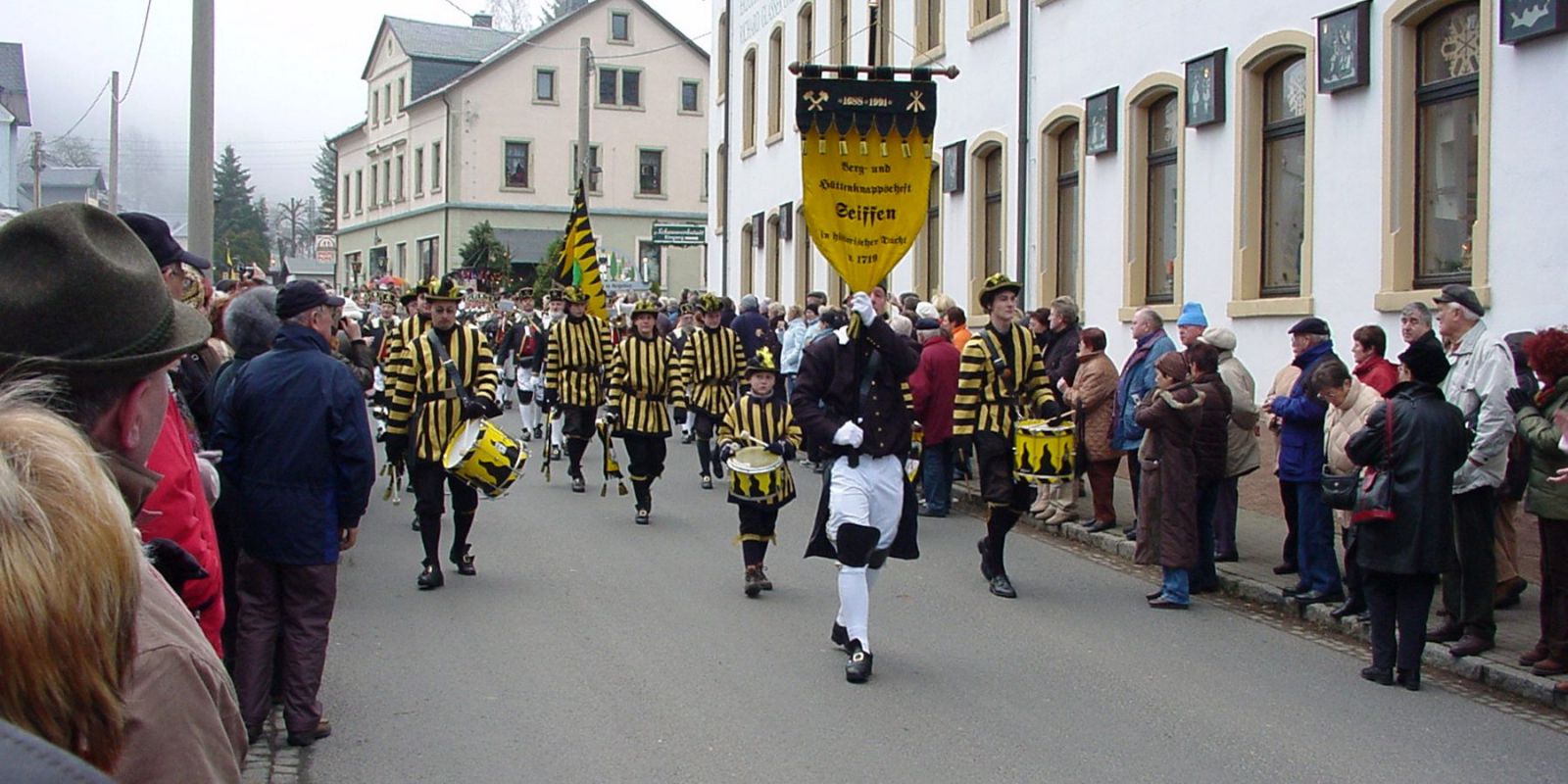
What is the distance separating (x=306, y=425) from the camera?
610 cm

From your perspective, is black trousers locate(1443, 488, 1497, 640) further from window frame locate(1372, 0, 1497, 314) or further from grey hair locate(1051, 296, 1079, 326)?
grey hair locate(1051, 296, 1079, 326)

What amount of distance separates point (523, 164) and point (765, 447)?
183ft

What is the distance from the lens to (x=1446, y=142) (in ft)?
40.3

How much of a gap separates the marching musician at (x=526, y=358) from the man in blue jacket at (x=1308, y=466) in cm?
1220

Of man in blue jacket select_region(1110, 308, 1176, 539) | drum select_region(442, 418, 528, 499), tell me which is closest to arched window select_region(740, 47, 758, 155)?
man in blue jacket select_region(1110, 308, 1176, 539)

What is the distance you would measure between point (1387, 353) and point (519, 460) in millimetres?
7111

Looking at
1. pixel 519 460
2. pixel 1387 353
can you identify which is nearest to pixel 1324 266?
pixel 1387 353

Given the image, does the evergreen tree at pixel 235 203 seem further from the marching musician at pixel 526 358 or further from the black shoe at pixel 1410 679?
the black shoe at pixel 1410 679

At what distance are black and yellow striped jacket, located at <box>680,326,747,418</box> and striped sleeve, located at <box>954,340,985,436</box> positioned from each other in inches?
205

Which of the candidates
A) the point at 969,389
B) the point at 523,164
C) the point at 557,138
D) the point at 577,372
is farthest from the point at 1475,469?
the point at 557,138

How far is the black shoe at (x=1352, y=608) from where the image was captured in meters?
8.88

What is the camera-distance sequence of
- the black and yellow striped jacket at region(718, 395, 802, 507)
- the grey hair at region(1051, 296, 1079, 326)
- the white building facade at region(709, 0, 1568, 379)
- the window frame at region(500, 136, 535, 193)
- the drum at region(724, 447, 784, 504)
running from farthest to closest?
the window frame at region(500, 136, 535, 193), the grey hair at region(1051, 296, 1079, 326), the white building facade at region(709, 0, 1568, 379), the black and yellow striped jacket at region(718, 395, 802, 507), the drum at region(724, 447, 784, 504)

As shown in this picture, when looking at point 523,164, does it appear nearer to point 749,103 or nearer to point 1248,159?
point 749,103

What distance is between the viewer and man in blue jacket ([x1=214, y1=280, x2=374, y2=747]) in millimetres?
6082
